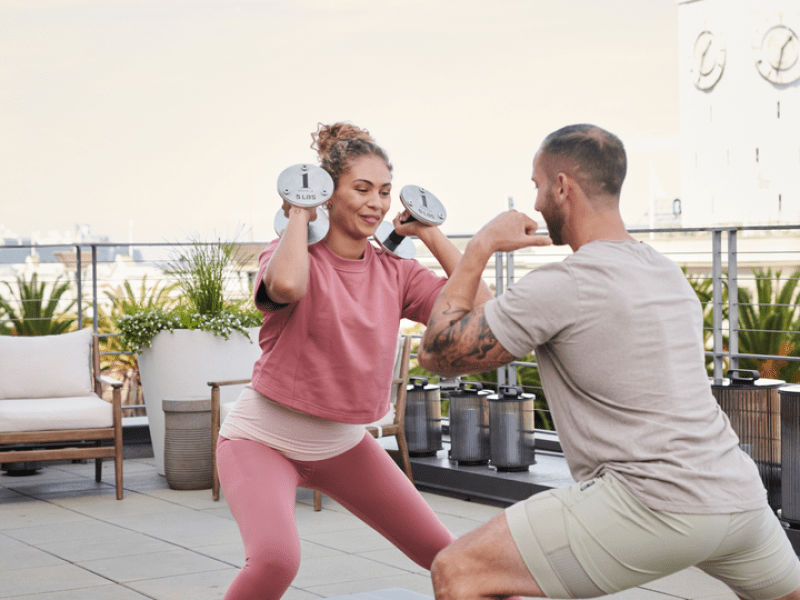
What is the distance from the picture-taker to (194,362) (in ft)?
19.6

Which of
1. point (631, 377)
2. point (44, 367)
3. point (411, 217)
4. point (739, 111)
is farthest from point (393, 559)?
point (739, 111)

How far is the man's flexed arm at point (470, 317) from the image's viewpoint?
1794 millimetres

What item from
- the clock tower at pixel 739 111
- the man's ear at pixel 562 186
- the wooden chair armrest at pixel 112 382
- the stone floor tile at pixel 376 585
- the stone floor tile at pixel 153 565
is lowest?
the stone floor tile at pixel 153 565

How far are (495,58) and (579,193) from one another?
3932 cm

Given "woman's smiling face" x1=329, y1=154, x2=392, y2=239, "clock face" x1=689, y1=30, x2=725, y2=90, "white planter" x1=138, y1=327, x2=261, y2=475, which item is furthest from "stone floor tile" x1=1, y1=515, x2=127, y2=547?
"clock face" x1=689, y1=30, x2=725, y2=90

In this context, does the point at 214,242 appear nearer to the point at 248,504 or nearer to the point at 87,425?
the point at 87,425

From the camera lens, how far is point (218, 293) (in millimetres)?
6133

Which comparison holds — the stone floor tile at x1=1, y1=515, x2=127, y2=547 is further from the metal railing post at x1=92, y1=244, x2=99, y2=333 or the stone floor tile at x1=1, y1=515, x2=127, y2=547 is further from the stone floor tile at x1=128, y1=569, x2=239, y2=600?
the metal railing post at x1=92, y1=244, x2=99, y2=333

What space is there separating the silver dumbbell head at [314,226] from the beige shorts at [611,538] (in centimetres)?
87

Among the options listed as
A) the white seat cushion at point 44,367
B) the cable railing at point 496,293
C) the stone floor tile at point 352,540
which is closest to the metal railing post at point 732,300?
the cable railing at point 496,293

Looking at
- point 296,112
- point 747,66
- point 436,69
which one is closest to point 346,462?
point 296,112

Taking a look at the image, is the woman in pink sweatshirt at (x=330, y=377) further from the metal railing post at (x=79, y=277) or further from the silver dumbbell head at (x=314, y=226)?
the metal railing post at (x=79, y=277)

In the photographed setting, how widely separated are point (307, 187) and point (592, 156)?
2.35 feet

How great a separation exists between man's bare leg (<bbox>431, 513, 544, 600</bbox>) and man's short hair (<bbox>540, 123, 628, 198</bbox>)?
67cm
